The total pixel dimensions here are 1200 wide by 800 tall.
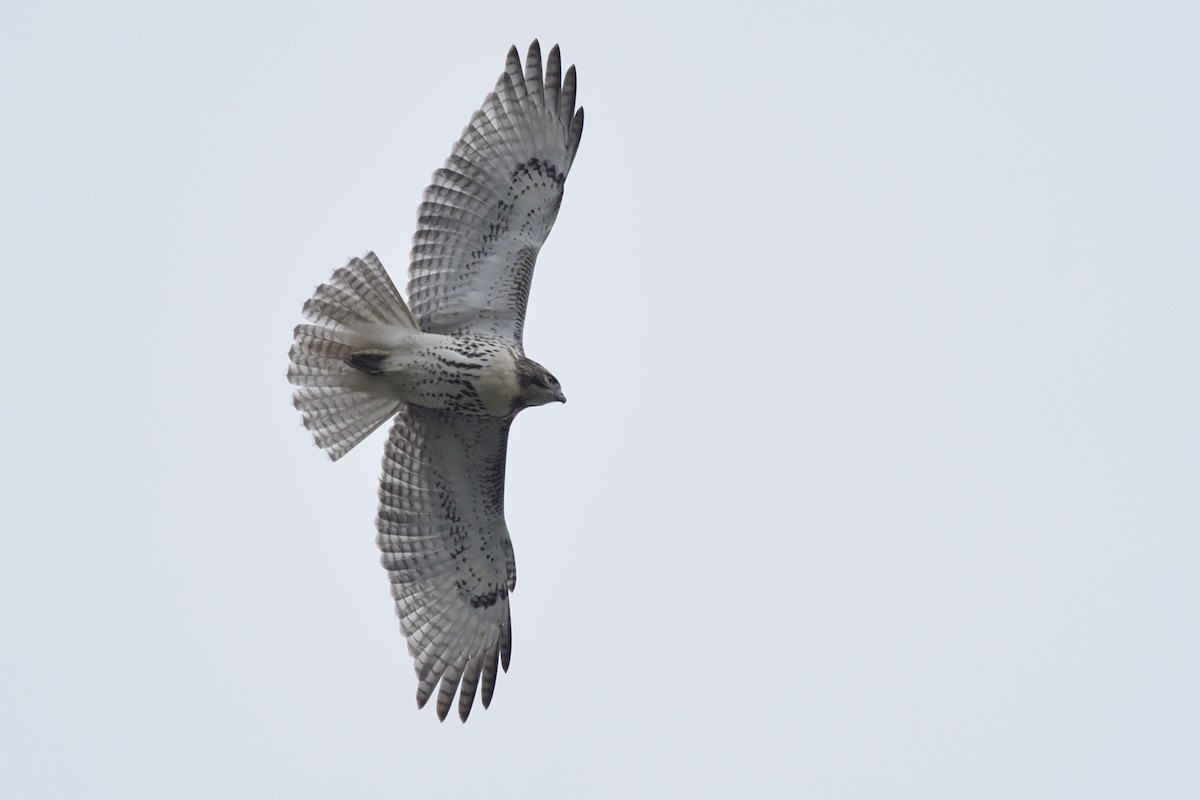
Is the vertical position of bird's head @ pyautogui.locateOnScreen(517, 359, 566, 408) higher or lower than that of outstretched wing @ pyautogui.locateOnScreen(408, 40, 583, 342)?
lower

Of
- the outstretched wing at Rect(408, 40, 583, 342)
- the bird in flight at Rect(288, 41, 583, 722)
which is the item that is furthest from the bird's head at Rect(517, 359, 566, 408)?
the outstretched wing at Rect(408, 40, 583, 342)

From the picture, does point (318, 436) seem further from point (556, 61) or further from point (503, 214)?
point (556, 61)

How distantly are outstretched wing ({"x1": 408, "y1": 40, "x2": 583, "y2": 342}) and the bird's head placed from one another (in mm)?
508

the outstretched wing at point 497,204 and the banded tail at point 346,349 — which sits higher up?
the outstretched wing at point 497,204

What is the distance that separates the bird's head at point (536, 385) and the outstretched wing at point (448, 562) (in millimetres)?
745

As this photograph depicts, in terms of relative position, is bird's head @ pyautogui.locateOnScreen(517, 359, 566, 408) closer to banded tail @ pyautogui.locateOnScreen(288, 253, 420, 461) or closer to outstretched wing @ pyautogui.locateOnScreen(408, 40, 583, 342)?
outstretched wing @ pyautogui.locateOnScreen(408, 40, 583, 342)

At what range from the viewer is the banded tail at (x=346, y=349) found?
40.6 ft

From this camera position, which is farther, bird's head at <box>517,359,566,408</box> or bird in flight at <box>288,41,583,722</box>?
bird in flight at <box>288,41,583,722</box>

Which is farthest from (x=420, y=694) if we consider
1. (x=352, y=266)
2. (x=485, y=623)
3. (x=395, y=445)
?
(x=352, y=266)

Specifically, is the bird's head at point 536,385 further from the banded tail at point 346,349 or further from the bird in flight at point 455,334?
the banded tail at point 346,349

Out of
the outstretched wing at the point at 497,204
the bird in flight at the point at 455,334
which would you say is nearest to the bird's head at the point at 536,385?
the bird in flight at the point at 455,334

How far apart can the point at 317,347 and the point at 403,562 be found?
5.28ft

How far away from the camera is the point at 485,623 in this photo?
13156 millimetres

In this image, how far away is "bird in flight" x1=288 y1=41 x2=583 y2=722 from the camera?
12352 mm
